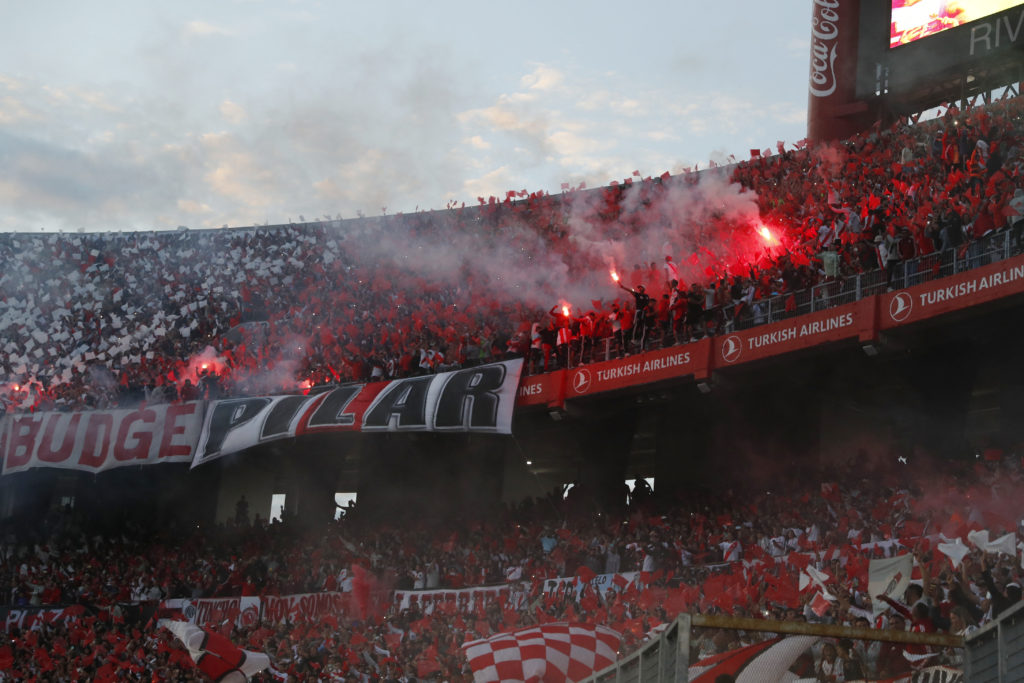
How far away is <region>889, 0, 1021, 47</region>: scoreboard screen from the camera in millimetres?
22859

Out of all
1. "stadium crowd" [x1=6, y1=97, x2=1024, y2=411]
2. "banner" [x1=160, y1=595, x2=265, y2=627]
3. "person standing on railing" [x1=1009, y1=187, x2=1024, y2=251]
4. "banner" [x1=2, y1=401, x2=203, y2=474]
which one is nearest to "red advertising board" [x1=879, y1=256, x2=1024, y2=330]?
"person standing on railing" [x1=1009, y1=187, x2=1024, y2=251]

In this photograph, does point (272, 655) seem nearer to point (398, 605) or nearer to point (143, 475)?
point (398, 605)

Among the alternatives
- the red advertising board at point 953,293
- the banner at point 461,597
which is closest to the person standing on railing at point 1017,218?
the red advertising board at point 953,293

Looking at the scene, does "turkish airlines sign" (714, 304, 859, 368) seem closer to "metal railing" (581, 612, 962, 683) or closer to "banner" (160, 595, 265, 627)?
"banner" (160, 595, 265, 627)

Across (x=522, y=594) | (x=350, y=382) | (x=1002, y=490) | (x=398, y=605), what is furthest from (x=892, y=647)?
(x=350, y=382)

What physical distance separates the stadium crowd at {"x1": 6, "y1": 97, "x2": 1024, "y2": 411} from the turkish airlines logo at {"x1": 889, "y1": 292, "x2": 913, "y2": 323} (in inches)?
18.3

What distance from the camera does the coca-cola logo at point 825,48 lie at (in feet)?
86.3

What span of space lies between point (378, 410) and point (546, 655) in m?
13.1

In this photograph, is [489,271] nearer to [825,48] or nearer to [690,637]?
[825,48]

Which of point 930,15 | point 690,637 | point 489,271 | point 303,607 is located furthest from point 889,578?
point 489,271

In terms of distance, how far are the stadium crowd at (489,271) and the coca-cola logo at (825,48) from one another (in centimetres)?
188

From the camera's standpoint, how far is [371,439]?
26.4 m

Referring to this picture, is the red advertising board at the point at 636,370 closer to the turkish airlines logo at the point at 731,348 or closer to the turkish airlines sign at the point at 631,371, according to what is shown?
the turkish airlines sign at the point at 631,371

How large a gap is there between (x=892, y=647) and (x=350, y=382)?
2109 centimetres
